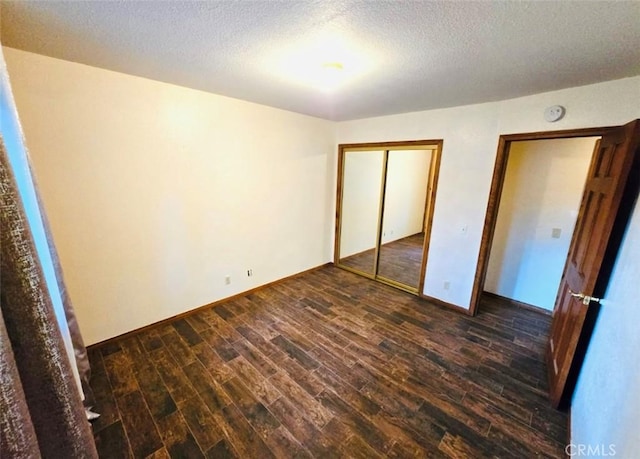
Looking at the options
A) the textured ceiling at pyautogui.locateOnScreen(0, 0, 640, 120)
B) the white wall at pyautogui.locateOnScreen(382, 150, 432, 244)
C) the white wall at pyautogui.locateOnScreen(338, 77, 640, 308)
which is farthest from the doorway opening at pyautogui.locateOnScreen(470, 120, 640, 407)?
the white wall at pyautogui.locateOnScreen(382, 150, 432, 244)

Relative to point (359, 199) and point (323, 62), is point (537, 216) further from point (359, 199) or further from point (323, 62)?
point (323, 62)

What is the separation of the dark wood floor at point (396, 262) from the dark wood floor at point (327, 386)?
1.07m

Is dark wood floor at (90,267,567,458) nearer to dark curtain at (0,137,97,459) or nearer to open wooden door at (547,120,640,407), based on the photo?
open wooden door at (547,120,640,407)

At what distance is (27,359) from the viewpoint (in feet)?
1.78

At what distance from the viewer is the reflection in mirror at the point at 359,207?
4203mm

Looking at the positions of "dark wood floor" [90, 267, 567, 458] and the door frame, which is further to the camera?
the door frame

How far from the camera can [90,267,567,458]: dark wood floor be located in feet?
5.06

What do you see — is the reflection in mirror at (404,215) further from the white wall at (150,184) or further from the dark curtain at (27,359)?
the dark curtain at (27,359)

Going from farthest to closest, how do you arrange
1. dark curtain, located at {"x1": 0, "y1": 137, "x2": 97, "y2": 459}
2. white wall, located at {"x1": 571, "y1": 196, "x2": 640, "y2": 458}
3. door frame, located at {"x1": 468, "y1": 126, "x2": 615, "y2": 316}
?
door frame, located at {"x1": 468, "y1": 126, "x2": 615, "y2": 316} → white wall, located at {"x1": 571, "y1": 196, "x2": 640, "y2": 458} → dark curtain, located at {"x1": 0, "y1": 137, "x2": 97, "y2": 459}

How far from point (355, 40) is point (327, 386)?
236 centimetres

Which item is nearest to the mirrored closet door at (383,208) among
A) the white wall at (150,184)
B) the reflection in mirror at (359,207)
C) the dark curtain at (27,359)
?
the reflection in mirror at (359,207)

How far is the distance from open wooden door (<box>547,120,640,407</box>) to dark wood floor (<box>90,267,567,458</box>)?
0.33 m

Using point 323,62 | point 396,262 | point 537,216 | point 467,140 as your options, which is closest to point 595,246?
point 467,140

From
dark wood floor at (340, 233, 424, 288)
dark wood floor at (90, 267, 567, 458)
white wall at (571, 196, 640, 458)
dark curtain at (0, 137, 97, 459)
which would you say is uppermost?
dark curtain at (0, 137, 97, 459)
